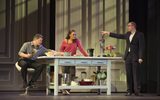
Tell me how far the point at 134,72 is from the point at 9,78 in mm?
3310

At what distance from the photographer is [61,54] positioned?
38.7 ft

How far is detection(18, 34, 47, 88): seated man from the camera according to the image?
1173 cm

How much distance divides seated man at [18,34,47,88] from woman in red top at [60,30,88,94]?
54 cm

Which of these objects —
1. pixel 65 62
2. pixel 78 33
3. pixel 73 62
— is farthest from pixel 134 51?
pixel 78 33

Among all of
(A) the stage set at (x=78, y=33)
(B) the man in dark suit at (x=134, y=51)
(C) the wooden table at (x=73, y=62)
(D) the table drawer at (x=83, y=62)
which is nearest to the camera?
(C) the wooden table at (x=73, y=62)

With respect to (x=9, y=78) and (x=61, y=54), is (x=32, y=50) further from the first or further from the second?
(x=9, y=78)

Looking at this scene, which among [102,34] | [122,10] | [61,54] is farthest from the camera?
[122,10]

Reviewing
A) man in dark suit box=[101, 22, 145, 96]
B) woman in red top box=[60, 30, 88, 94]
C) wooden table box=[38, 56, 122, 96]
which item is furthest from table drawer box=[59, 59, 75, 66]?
man in dark suit box=[101, 22, 145, 96]

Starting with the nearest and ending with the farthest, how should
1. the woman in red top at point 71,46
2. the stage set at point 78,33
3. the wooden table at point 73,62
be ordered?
the wooden table at point 73,62, the woman in red top at point 71,46, the stage set at point 78,33

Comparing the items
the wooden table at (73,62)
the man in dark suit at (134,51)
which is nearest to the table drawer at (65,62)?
the wooden table at (73,62)

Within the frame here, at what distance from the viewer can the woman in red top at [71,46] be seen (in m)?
12.1

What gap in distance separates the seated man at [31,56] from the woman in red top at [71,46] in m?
0.54

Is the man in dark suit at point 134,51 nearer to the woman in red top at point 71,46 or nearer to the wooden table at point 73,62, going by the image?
the wooden table at point 73,62

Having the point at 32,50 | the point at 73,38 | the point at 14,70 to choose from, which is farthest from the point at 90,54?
the point at 14,70
